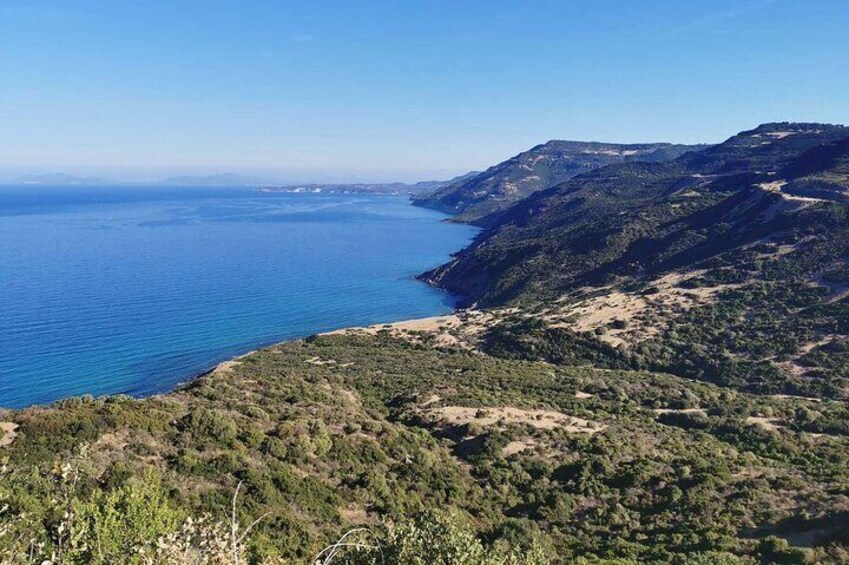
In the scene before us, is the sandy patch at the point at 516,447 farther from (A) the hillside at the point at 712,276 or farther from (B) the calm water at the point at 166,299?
(B) the calm water at the point at 166,299

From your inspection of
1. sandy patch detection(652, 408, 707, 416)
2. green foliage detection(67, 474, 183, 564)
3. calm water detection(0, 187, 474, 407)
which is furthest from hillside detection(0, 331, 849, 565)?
calm water detection(0, 187, 474, 407)

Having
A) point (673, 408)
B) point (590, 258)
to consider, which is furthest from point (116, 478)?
point (590, 258)

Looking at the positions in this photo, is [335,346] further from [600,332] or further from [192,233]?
[192,233]

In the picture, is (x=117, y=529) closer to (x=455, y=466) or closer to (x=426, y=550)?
(x=426, y=550)

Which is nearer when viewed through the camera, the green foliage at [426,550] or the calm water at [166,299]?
the green foliage at [426,550]

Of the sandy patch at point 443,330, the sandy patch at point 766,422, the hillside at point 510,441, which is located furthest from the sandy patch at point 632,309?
the sandy patch at point 766,422

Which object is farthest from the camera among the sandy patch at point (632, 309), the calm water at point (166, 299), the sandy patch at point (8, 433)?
the sandy patch at point (632, 309)

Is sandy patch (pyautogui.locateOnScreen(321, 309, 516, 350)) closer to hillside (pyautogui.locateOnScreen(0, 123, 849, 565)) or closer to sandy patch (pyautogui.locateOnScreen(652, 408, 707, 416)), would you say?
hillside (pyautogui.locateOnScreen(0, 123, 849, 565))
